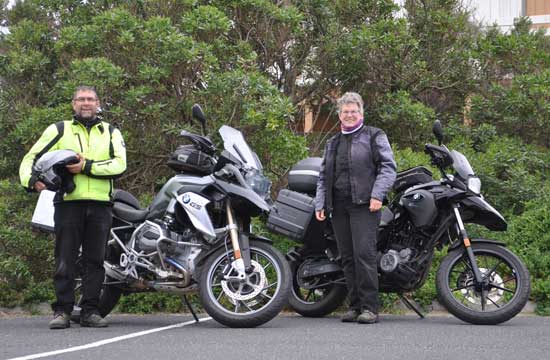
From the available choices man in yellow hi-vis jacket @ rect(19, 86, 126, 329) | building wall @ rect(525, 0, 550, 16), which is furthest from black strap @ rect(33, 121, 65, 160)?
building wall @ rect(525, 0, 550, 16)

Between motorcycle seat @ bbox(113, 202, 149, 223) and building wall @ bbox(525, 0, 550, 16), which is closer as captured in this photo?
motorcycle seat @ bbox(113, 202, 149, 223)

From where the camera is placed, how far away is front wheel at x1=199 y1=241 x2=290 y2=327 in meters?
7.86

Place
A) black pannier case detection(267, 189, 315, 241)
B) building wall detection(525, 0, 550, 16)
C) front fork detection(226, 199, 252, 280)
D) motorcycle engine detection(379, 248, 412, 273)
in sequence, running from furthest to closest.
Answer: building wall detection(525, 0, 550, 16)
black pannier case detection(267, 189, 315, 241)
motorcycle engine detection(379, 248, 412, 273)
front fork detection(226, 199, 252, 280)

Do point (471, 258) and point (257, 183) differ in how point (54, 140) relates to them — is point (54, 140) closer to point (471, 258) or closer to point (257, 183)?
point (257, 183)

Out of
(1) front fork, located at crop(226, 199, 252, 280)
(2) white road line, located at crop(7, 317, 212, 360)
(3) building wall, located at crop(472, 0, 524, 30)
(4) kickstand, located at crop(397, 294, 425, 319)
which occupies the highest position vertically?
(3) building wall, located at crop(472, 0, 524, 30)

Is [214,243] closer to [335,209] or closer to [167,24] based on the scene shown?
[335,209]

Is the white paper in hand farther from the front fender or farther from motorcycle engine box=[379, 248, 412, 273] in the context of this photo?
motorcycle engine box=[379, 248, 412, 273]

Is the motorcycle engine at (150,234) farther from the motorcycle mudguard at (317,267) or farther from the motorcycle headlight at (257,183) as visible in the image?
the motorcycle mudguard at (317,267)

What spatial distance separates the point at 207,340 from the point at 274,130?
4.13m

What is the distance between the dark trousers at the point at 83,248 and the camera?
8.34m

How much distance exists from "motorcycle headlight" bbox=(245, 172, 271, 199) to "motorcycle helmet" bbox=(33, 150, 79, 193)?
1.36 m

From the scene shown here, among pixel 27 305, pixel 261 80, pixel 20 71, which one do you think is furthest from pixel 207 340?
pixel 20 71

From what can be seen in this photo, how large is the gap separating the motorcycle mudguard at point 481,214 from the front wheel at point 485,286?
353mm

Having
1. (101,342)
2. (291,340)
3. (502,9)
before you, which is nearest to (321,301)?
(291,340)
